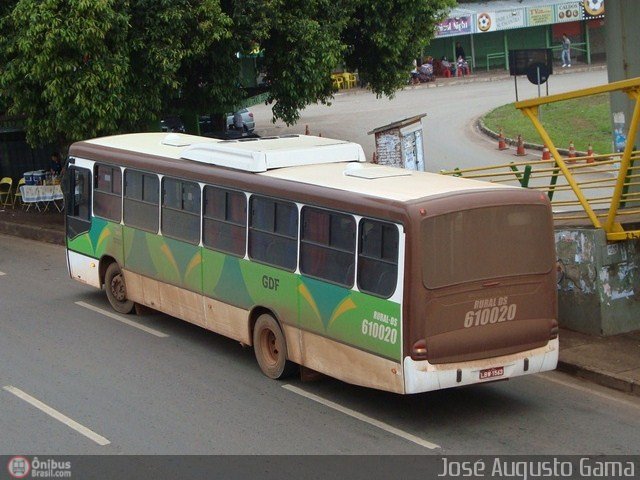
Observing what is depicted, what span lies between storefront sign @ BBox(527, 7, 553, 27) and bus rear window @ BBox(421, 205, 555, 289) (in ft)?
151

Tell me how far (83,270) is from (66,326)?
160 cm

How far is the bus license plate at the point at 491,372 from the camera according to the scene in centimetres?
1070

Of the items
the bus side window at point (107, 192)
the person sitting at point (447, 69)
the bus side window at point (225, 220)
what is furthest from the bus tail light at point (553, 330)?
the person sitting at point (447, 69)

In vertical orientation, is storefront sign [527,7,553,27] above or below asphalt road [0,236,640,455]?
above

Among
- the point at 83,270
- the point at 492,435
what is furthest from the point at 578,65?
the point at 492,435

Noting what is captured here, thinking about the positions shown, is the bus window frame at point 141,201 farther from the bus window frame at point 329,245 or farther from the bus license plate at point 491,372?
the bus license plate at point 491,372

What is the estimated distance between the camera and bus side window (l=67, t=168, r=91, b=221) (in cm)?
1641

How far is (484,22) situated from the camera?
54281 mm

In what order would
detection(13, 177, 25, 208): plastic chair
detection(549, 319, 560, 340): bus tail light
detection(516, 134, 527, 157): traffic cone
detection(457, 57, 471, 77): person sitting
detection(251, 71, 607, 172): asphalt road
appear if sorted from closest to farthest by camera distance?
1. detection(549, 319, 560, 340): bus tail light
2. detection(13, 177, 25, 208): plastic chair
3. detection(516, 134, 527, 157): traffic cone
4. detection(251, 71, 607, 172): asphalt road
5. detection(457, 57, 471, 77): person sitting

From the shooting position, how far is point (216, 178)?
13.4m

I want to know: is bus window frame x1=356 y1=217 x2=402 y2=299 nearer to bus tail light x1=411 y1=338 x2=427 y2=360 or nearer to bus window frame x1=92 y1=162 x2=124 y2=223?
bus tail light x1=411 y1=338 x2=427 y2=360

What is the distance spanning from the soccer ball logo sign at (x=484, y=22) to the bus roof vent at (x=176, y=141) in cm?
4069

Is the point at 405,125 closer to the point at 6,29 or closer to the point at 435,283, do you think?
the point at 6,29

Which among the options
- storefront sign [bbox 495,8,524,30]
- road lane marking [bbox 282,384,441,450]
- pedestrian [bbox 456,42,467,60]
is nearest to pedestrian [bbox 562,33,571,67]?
storefront sign [bbox 495,8,524,30]
